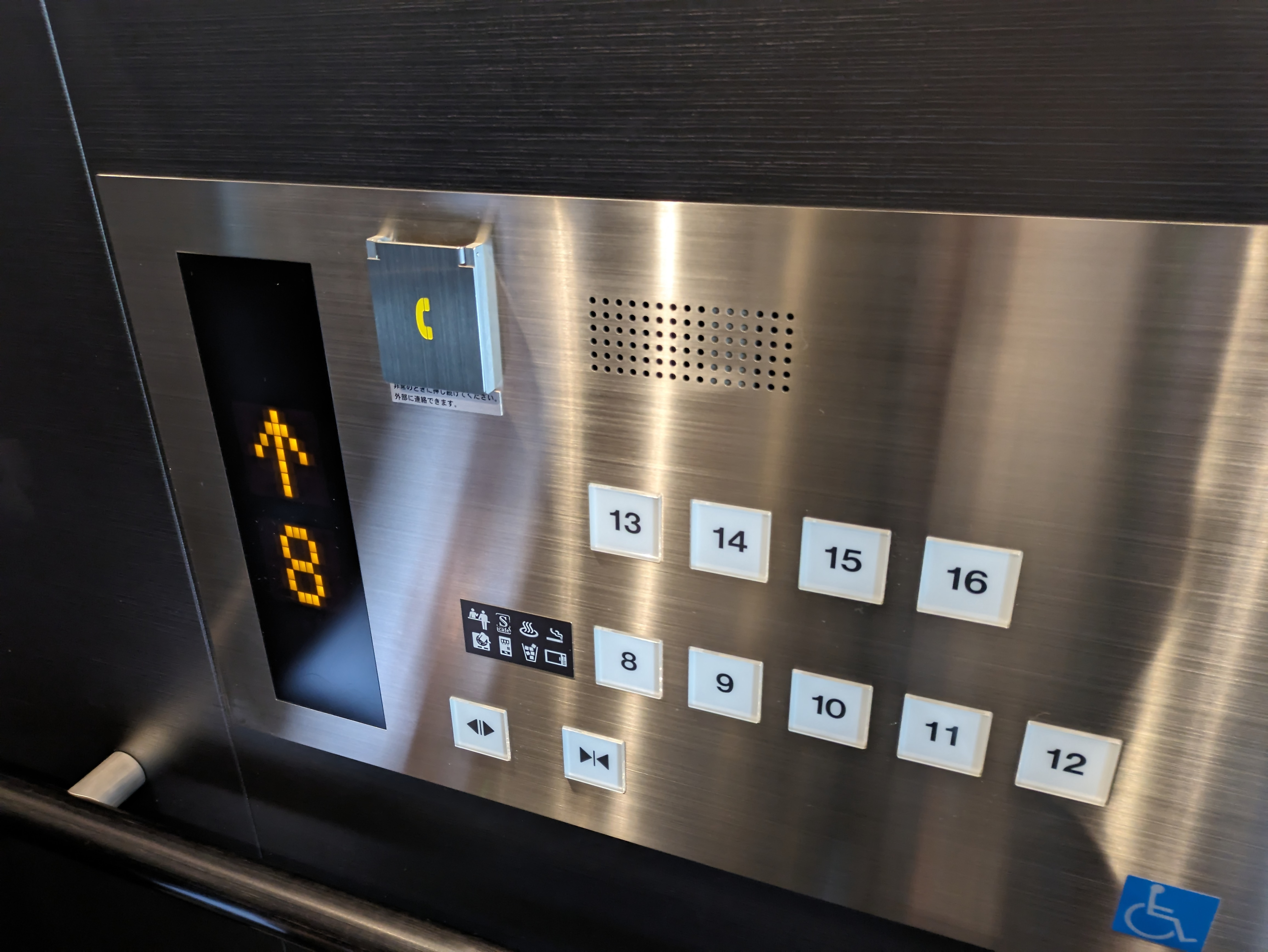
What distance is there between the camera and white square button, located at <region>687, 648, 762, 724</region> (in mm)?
457

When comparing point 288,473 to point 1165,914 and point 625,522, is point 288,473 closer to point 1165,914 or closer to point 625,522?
point 625,522

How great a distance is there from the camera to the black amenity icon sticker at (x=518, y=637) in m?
0.50

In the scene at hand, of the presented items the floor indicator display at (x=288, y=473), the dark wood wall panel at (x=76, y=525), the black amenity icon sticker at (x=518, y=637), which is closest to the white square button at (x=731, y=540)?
the black amenity icon sticker at (x=518, y=637)

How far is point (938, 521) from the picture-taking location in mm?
388

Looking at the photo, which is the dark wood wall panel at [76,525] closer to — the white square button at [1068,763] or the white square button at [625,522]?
the white square button at [625,522]

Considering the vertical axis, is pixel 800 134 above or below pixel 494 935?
above

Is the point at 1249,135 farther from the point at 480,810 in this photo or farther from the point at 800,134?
the point at 480,810

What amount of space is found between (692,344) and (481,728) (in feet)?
1.01

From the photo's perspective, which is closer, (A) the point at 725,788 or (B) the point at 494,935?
(A) the point at 725,788

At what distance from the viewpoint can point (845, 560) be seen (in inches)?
16.2

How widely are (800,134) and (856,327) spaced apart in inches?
3.5

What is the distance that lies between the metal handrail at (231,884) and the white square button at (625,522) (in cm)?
26

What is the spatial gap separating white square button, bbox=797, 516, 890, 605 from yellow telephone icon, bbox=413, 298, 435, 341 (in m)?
0.23

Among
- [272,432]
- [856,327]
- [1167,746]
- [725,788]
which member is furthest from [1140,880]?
[272,432]
